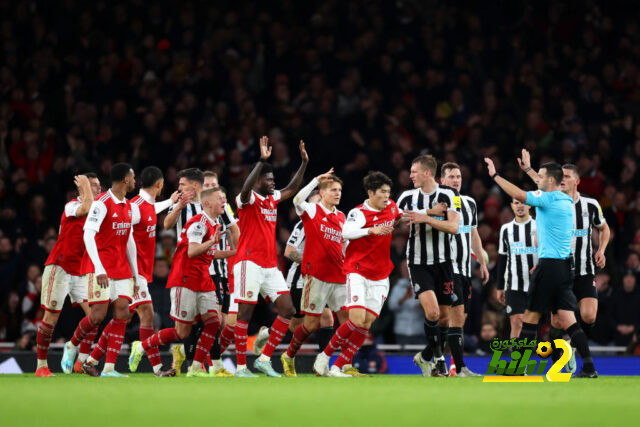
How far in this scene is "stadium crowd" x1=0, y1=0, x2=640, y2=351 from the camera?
16359mm

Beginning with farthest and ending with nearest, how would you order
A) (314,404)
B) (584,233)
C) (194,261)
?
(584,233)
(194,261)
(314,404)

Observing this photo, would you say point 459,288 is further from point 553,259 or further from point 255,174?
point 255,174

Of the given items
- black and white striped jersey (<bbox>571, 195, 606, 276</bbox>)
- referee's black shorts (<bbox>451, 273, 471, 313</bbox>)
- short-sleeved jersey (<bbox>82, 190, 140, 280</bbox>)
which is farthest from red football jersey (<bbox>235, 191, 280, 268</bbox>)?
black and white striped jersey (<bbox>571, 195, 606, 276</bbox>)

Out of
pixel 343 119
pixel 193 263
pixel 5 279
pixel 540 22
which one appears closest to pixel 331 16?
pixel 343 119

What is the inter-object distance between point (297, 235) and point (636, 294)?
18.1 ft

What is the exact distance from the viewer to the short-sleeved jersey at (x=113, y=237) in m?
10.2

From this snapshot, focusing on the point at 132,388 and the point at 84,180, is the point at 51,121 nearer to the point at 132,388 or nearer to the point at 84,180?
the point at 84,180

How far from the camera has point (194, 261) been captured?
1085cm

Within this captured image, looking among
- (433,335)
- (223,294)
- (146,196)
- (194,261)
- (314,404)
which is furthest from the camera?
(223,294)

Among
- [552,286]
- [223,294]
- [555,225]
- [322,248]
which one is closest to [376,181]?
[322,248]

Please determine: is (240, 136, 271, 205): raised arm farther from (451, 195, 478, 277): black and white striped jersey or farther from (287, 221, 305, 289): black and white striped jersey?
(451, 195, 478, 277): black and white striped jersey

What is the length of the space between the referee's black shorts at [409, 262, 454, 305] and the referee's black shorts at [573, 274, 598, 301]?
62.8 inches

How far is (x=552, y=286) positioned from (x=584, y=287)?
1.19 meters

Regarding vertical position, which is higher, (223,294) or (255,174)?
(255,174)
